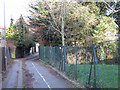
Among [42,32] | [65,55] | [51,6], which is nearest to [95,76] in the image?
[65,55]

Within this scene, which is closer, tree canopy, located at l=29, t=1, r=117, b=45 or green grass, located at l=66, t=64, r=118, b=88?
green grass, located at l=66, t=64, r=118, b=88

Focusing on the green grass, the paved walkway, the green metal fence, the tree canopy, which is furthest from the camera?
the tree canopy

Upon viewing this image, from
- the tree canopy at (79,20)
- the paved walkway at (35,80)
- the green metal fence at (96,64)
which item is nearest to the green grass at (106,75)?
the green metal fence at (96,64)

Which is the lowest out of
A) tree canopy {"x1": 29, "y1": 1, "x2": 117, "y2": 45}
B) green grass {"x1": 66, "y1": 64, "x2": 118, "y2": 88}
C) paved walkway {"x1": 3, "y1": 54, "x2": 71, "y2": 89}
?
paved walkway {"x1": 3, "y1": 54, "x2": 71, "y2": 89}

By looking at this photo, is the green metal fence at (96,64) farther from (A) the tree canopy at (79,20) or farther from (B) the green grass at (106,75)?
(A) the tree canopy at (79,20)

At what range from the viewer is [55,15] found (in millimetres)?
15484

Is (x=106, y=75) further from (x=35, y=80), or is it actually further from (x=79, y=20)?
(x=79, y=20)

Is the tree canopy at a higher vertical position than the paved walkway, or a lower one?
higher

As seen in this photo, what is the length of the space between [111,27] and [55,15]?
19.4 ft

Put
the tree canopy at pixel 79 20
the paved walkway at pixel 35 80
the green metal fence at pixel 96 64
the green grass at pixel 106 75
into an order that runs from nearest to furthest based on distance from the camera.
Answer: the green grass at pixel 106 75, the green metal fence at pixel 96 64, the paved walkway at pixel 35 80, the tree canopy at pixel 79 20

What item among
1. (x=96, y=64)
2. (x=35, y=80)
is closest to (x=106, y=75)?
(x=96, y=64)

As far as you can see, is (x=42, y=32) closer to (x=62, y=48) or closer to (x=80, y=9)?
(x=80, y=9)

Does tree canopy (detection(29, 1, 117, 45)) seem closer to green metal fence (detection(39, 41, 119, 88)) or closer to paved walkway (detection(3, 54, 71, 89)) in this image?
paved walkway (detection(3, 54, 71, 89))

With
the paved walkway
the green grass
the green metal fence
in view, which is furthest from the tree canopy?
the green grass
